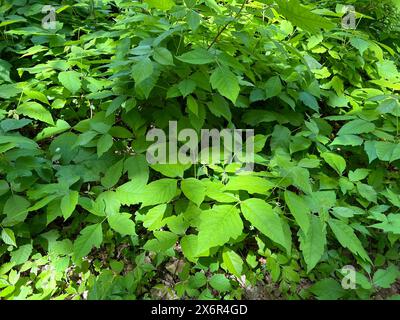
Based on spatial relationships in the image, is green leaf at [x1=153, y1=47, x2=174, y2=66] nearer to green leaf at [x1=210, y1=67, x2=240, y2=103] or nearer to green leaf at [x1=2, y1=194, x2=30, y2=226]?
green leaf at [x1=210, y1=67, x2=240, y2=103]

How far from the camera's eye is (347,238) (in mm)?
1687

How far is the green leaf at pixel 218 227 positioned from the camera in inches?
56.2

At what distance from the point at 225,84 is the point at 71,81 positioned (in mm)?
1068

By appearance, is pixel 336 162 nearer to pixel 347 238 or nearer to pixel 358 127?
pixel 358 127

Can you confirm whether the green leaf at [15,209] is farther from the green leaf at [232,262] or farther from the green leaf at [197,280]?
the green leaf at [232,262]

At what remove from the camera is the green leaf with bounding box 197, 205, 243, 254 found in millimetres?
1428

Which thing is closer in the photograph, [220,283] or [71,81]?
[220,283]

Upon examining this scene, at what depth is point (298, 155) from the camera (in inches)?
86.1

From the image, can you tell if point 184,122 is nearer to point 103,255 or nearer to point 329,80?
point 103,255

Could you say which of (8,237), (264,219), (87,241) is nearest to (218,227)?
(264,219)

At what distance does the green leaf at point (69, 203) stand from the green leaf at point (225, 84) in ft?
2.92

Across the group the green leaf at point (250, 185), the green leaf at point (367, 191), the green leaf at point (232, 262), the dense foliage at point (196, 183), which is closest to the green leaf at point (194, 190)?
the dense foliage at point (196, 183)

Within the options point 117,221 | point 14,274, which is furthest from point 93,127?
point 14,274
